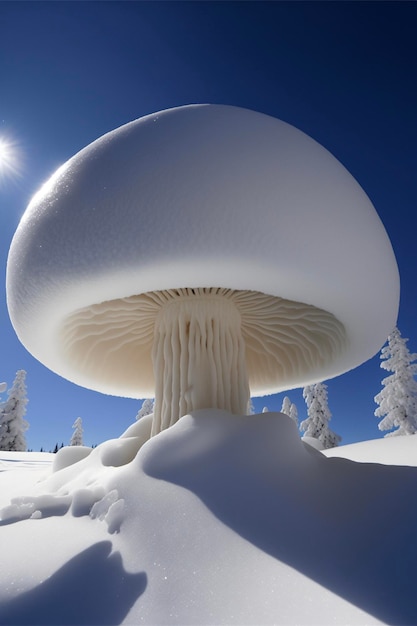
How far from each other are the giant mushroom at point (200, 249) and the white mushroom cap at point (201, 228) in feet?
0.04

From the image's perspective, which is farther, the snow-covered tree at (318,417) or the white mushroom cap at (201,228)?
the snow-covered tree at (318,417)

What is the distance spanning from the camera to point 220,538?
1.90 metres

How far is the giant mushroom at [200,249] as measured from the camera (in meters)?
2.62

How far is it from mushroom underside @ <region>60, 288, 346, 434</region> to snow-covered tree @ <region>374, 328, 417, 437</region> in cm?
1660

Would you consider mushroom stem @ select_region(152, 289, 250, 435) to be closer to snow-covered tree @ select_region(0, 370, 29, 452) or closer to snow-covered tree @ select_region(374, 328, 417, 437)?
snow-covered tree @ select_region(374, 328, 417, 437)

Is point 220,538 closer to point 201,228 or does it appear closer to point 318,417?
point 201,228

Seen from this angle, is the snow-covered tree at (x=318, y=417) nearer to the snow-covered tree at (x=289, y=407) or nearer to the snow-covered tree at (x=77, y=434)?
the snow-covered tree at (x=289, y=407)

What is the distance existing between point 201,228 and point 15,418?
3157 centimetres

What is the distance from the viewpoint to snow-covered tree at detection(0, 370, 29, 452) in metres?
28.1

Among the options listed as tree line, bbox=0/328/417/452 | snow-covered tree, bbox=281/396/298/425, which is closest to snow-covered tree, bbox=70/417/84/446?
tree line, bbox=0/328/417/452

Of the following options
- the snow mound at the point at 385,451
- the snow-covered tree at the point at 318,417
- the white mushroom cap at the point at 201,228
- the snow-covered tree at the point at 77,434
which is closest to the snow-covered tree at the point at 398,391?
the snow-covered tree at the point at 318,417

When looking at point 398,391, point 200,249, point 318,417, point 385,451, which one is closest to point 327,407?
point 318,417

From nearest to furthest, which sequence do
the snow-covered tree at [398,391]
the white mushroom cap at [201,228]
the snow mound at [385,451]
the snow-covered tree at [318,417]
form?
the white mushroom cap at [201,228], the snow mound at [385,451], the snow-covered tree at [398,391], the snow-covered tree at [318,417]

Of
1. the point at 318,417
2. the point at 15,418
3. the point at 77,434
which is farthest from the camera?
the point at 77,434
